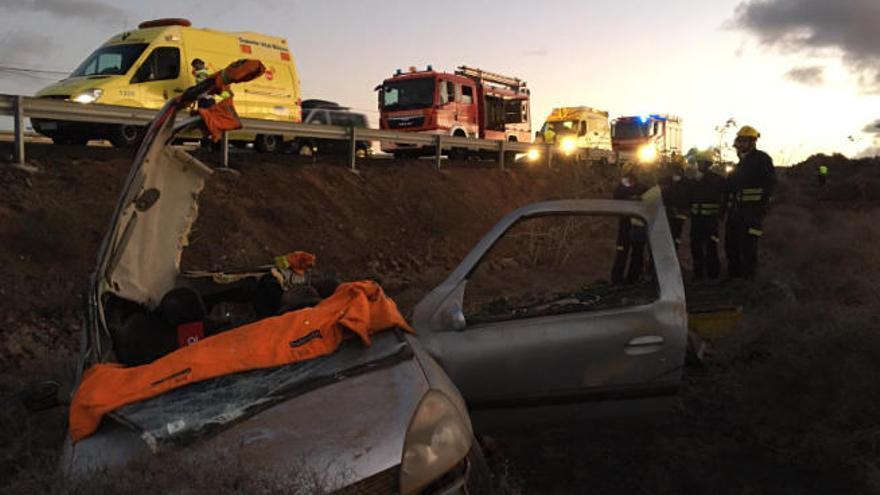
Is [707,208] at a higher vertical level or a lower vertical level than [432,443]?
higher

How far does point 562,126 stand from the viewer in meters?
27.5


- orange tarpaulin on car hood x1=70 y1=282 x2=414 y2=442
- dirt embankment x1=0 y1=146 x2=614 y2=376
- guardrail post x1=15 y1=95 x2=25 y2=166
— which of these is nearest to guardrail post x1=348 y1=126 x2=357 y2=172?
dirt embankment x1=0 y1=146 x2=614 y2=376

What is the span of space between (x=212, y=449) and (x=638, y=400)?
215 cm

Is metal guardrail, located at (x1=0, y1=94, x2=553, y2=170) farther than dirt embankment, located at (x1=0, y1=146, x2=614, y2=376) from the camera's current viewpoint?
Yes

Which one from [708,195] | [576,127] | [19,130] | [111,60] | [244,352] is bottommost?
[244,352]

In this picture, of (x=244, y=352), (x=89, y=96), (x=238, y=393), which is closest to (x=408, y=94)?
(x=89, y=96)

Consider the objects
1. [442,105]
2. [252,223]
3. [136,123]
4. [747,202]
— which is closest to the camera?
[747,202]

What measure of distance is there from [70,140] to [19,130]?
9.86ft

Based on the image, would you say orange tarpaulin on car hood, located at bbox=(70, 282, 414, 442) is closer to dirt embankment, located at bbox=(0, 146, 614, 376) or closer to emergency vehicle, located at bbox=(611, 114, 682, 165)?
dirt embankment, located at bbox=(0, 146, 614, 376)

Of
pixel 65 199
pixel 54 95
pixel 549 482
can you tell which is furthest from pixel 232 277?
pixel 54 95

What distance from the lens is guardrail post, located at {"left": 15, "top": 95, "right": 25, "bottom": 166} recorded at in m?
8.45

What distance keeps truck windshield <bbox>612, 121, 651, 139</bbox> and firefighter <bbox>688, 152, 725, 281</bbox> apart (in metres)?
21.3

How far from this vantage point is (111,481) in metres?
1.98

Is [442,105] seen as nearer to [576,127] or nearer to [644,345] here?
[576,127]
